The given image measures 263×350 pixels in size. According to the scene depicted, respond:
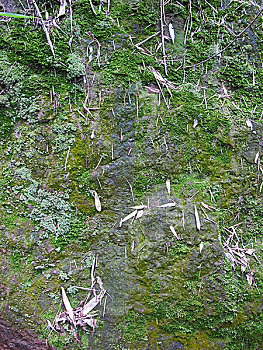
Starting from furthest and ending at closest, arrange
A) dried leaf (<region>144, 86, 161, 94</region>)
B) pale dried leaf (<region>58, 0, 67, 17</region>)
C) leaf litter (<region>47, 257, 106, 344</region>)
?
dried leaf (<region>144, 86, 161, 94</region>) < pale dried leaf (<region>58, 0, 67, 17</region>) < leaf litter (<region>47, 257, 106, 344</region>)

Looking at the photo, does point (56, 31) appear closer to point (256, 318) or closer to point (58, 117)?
point (58, 117)

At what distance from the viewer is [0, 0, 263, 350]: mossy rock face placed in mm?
2260

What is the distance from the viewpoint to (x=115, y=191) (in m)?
2.39

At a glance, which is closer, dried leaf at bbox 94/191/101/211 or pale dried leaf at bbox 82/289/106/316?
pale dried leaf at bbox 82/289/106/316

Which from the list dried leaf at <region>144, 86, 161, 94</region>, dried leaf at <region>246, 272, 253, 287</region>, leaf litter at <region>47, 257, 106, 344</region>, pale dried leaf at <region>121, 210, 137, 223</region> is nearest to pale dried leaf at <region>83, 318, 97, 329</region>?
leaf litter at <region>47, 257, 106, 344</region>

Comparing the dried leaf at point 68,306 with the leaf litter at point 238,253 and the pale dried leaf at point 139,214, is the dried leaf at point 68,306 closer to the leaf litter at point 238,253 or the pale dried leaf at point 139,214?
the pale dried leaf at point 139,214

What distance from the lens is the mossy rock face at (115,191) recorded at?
2260 millimetres

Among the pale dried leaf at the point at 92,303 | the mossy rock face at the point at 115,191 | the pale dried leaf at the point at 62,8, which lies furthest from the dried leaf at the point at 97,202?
the pale dried leaf at the point at 62,8

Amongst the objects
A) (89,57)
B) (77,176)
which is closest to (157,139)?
(77,176)

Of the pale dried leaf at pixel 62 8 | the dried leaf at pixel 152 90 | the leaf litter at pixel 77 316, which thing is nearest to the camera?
the leaf litter at pixel 77 316

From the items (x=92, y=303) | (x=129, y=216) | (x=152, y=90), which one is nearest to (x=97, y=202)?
(x=129, y=216)

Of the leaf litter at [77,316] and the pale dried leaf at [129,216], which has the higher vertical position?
the pale dried leaf at [129,216]

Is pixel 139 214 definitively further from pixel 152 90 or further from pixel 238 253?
pixel 152 90

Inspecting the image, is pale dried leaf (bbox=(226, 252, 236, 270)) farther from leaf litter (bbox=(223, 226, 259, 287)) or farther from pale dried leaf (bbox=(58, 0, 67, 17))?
pale dried leaf (bbox=(58, 0, 67, 17))
